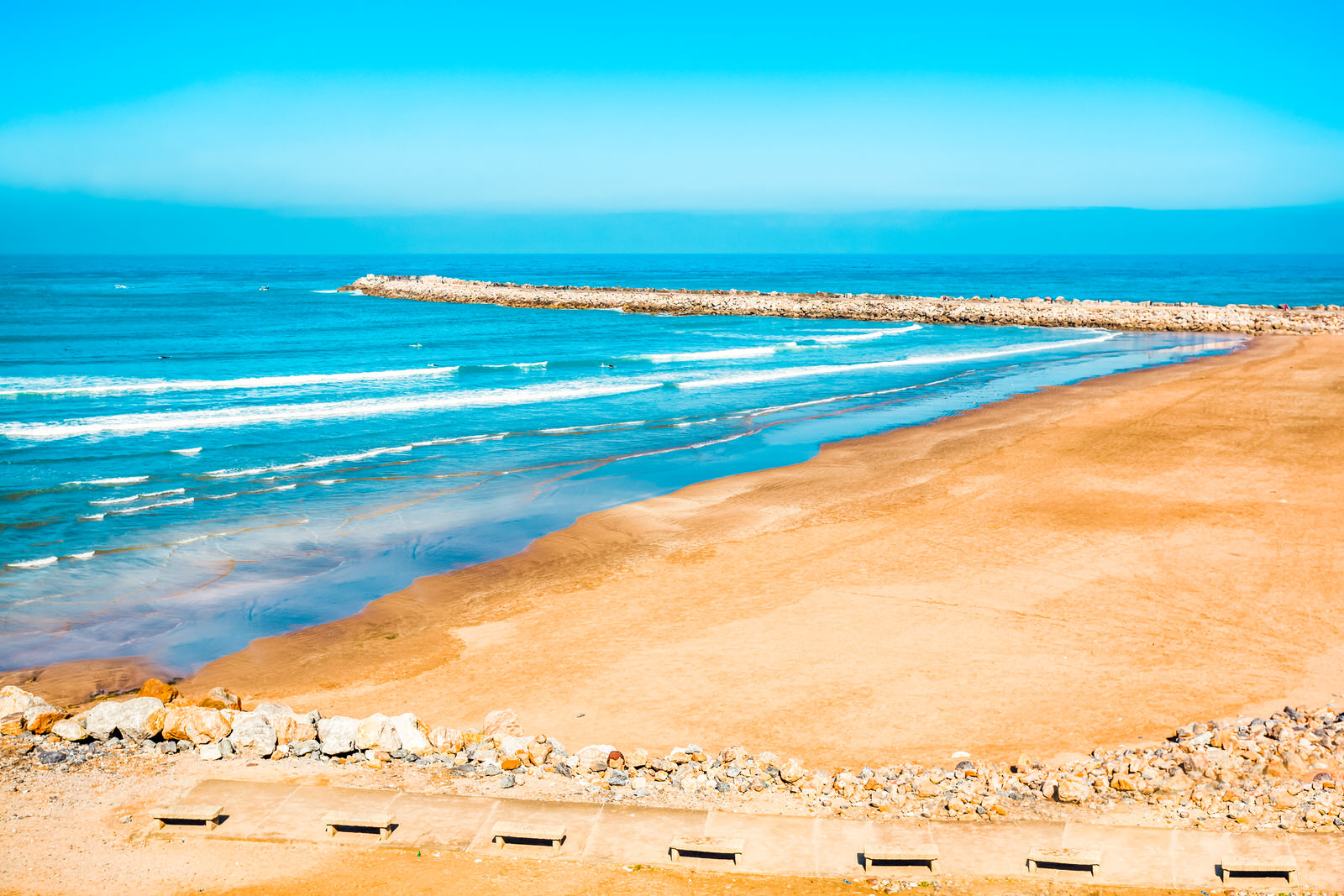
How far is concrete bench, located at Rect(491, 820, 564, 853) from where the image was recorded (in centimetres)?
709

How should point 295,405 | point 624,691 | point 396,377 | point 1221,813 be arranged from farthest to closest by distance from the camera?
1. point 396,377
2. point 295,405
3. point 624,691
4. point 1221,813

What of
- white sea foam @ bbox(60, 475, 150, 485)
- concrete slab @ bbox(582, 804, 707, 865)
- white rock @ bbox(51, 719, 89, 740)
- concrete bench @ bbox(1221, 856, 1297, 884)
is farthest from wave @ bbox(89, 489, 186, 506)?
concrete bench @ bbox(1221, 856, 1297, 884)

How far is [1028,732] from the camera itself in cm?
917

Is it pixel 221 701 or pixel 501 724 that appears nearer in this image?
pixel 501 724

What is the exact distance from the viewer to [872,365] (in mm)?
41625

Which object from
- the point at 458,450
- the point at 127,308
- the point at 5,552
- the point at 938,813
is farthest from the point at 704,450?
the point at 127,308

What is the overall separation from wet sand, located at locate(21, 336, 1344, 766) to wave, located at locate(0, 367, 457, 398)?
21.5 metres

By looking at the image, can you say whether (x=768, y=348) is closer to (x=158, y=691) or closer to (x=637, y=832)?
(x=158, y=691)

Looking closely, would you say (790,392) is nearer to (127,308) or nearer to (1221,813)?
(1221,813)

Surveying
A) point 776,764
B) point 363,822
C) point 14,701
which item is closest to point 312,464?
point 14,701

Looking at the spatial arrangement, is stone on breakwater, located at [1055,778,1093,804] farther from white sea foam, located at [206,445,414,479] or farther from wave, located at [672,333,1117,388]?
wave, located at [672,333,1117,388]

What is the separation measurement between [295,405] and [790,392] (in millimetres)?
17211

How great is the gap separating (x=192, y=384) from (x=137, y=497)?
1729 cm

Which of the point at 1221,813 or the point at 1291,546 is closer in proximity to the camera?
the point at 1221,813
